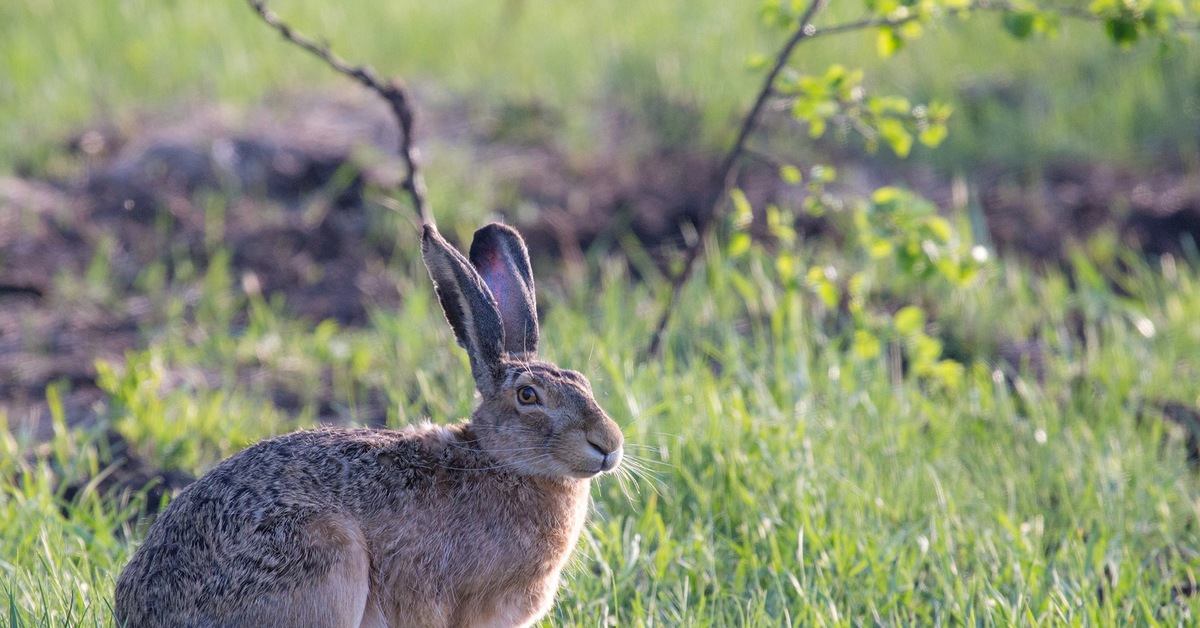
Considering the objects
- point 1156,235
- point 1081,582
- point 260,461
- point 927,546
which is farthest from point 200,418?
point 1156,235

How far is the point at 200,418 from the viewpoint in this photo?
5.00 meters

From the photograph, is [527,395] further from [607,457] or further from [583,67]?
[583,67]

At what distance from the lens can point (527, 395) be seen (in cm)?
346

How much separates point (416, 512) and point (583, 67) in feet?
19.1

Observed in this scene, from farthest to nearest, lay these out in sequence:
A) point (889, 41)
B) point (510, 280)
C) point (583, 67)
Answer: point (583, 67), point (889, 41), point (510, 280)

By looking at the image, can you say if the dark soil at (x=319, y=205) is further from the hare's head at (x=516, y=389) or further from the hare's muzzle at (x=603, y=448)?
the hare's muzzle at (x=603, y=448)

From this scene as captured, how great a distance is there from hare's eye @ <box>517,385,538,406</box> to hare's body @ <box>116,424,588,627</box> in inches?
8.0

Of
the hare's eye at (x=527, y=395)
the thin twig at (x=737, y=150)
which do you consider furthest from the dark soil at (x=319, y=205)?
the hare's eye at (x=527, y=395)

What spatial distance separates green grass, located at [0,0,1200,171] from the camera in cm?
834

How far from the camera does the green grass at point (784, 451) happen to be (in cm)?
378

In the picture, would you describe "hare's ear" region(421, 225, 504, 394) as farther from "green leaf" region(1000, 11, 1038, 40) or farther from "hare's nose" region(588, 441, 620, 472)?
"green leaf" region(1000, 11, 1038, 40)

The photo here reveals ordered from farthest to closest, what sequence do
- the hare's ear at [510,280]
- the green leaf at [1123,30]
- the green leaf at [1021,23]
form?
the green leaf at [1021,23], the green leaf at [1123,30], the hare's ear at [510,280]

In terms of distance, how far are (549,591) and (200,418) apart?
7.04 feet

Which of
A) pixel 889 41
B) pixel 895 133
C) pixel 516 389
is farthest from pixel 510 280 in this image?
pixel 889 41
